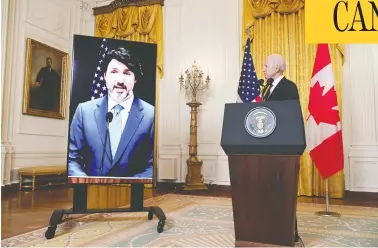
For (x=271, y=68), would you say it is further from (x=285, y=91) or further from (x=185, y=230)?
(x=185, y=230)

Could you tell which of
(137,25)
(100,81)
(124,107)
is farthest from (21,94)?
(124,107)

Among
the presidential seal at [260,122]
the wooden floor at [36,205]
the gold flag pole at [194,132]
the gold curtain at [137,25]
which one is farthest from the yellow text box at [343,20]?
the gold curtain at [137,25]

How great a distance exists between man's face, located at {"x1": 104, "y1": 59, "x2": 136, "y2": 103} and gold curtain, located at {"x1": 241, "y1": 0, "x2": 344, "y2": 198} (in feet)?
10.6

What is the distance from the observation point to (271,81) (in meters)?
2.57

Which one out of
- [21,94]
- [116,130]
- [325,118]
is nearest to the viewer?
[116,130]

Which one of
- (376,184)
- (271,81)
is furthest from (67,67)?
(376,184)

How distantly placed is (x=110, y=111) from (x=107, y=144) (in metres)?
0.30

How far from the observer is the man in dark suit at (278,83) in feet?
8.17

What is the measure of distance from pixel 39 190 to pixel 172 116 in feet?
8.97

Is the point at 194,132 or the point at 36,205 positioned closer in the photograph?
the point at 36,205

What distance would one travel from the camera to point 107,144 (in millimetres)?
2990

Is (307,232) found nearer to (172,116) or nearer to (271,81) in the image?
(271,81)

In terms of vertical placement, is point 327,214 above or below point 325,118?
below

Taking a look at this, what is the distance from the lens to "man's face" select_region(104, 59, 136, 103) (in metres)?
3.05
